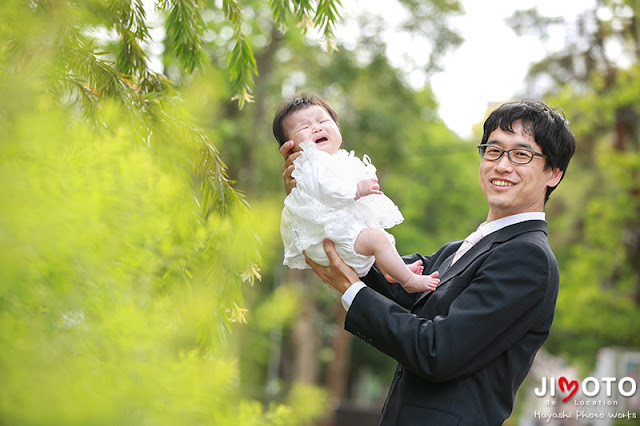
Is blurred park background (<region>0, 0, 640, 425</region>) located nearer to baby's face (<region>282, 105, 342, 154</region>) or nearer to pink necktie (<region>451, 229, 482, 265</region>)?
baby's face (<region>282, 105, 342, 154</region>)

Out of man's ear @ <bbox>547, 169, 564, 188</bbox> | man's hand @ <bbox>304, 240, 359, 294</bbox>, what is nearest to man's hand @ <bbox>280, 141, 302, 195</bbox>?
man's hand @ <bbox>304, 240, 359, 294</bbox>

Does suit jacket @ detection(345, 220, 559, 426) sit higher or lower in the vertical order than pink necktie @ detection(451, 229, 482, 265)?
lower

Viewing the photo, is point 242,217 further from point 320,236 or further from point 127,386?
point 127,386

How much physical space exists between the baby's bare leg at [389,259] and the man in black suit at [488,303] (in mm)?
59

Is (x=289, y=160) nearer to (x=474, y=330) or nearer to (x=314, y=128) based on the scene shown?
(x=314, y=128)

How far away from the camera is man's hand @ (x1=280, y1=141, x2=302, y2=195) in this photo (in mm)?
3109

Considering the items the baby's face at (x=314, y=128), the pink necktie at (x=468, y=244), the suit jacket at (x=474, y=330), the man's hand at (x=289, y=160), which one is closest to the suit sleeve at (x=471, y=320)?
the suit jacket at (x=474, y=330)

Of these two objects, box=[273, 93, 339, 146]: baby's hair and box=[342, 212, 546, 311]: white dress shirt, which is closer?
box=[342, 212, 546, 311]: white dress shirt

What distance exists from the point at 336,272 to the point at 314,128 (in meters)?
0.75

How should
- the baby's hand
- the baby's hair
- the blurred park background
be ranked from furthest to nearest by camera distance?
the baby's hair
the baby's hand
the blurred park background

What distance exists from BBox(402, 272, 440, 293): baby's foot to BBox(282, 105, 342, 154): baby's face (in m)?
0.74

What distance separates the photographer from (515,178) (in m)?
2.66

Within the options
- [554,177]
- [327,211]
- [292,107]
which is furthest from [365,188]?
[554,177]

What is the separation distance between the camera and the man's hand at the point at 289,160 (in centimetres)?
311
